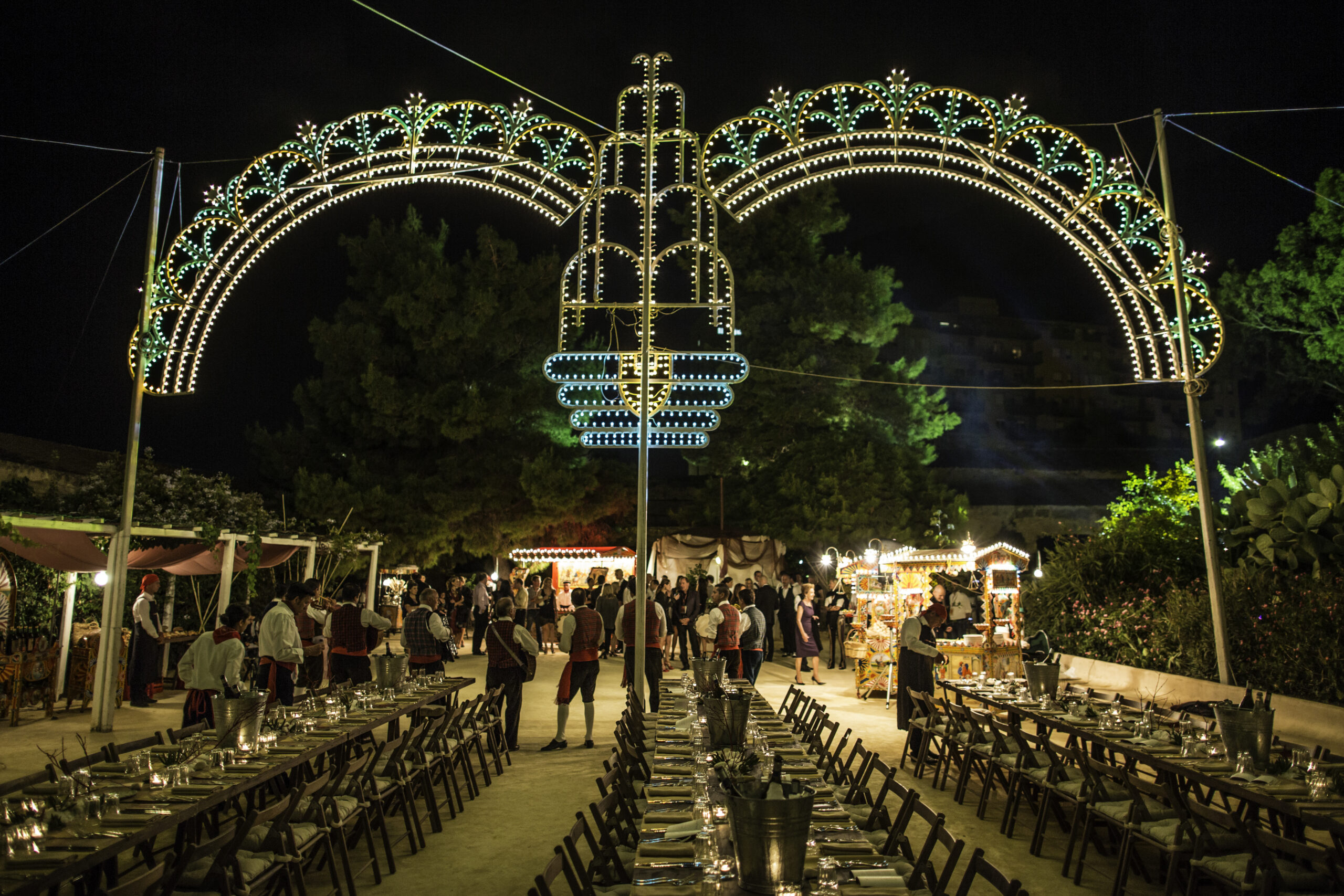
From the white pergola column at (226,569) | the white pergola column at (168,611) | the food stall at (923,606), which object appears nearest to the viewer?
the white pergola column at (226,569)

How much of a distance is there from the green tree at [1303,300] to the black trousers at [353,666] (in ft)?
65.0

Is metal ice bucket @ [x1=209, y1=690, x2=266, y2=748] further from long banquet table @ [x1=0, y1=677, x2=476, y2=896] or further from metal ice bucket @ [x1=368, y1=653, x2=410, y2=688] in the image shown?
metal ice bucket @ [x1=368, y1=653, x2=410, y2=688]

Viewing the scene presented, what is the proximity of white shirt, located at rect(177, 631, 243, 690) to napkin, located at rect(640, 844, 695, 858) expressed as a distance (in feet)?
15.8

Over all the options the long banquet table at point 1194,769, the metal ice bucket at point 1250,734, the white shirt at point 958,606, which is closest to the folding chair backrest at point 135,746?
the long banquet table at point 1194,769

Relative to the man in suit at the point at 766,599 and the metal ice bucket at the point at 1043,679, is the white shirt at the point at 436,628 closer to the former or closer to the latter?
the metal ice bucket at the point at 1043,679

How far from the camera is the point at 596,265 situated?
8.84m

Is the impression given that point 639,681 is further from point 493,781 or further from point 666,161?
point 666,161

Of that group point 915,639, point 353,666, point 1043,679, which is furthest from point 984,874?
point 353,666

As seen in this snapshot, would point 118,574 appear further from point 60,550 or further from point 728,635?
point 728,635

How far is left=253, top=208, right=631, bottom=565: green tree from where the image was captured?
22359 millimetres

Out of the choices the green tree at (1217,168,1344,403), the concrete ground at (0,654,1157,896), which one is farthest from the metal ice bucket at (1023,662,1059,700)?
the green tree at (1217,168,1344,403)

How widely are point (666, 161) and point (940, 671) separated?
7.45 m

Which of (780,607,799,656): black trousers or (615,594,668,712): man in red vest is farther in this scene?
(780,607,799,656): black trousers

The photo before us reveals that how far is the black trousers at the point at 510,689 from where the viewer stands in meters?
8.29
